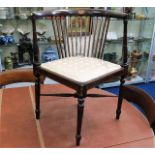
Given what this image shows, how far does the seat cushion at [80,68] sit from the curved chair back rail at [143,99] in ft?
0.82

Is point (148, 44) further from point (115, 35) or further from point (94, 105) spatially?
point (94, 105)

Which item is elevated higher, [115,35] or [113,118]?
[115,35]

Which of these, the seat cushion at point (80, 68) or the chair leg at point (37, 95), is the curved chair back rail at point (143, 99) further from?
the chair leg at point (37, 95)

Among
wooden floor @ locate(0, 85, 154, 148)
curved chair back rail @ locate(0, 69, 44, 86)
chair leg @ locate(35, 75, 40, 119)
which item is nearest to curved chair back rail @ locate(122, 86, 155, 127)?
wooden floor @ locate(0, 85, 154, 148)

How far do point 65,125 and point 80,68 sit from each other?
371 mm

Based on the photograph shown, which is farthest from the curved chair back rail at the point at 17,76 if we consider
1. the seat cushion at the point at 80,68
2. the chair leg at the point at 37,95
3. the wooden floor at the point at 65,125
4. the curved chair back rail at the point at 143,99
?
the curved chair back rail at the point at 143,99

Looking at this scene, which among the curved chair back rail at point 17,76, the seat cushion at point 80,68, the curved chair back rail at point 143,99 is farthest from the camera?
the curved chair back rail at point 17,76

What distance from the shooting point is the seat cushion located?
3.55 ft

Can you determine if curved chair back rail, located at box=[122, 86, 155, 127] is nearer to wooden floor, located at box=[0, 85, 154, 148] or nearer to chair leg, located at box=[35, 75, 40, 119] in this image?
wooden floor, located at box=[0, 85, 154, 148]

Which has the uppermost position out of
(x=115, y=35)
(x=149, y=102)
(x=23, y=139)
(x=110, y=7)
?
(x=110, y=7)

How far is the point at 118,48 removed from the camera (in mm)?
3121

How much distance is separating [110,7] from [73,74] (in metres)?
1.79

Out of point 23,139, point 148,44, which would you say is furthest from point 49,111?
point 148,44

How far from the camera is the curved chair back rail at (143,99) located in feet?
4.08
